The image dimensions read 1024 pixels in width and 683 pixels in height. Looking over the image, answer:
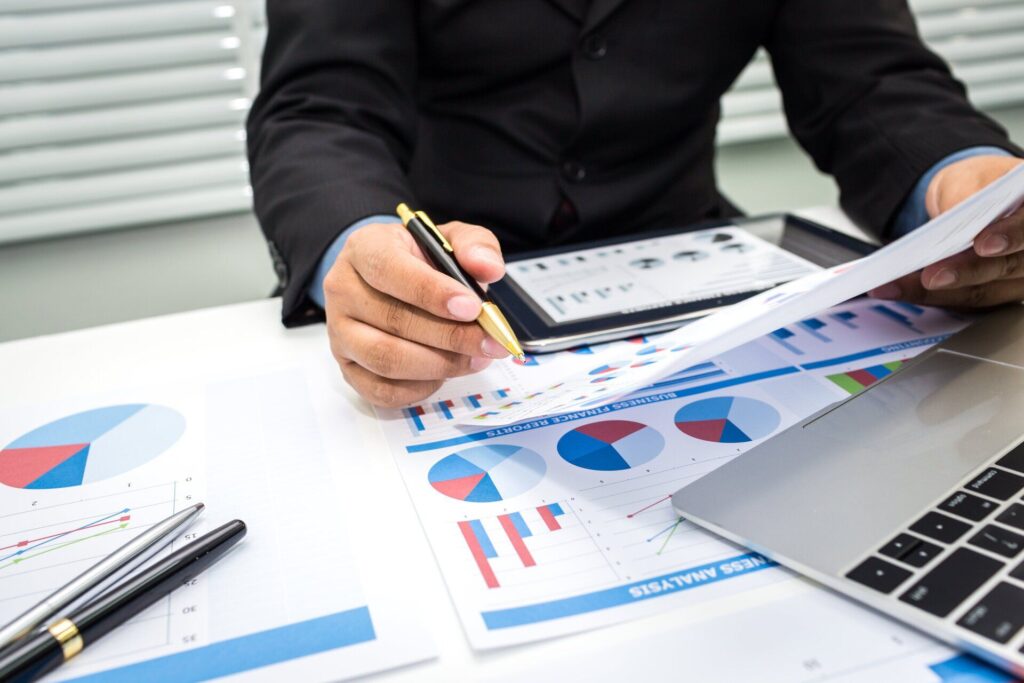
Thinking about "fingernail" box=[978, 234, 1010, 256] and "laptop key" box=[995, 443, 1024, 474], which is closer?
"laptop key" box=[995, 443, 1024, 474]

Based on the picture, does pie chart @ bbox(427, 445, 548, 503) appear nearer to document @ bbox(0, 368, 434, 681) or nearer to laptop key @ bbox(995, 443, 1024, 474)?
document @ bbox(0, 368, 434, 681)

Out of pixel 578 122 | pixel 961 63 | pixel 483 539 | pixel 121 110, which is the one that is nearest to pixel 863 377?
pixel 483 539

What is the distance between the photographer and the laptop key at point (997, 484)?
416 mm

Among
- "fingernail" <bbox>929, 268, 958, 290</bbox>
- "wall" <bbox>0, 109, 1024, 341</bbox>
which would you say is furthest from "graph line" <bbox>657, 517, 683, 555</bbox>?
"wall" <bbox>0, 109, 1024, 341</bbox>

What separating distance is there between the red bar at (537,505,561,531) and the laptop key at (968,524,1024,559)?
0.19 m

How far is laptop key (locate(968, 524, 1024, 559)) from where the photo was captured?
0.38m

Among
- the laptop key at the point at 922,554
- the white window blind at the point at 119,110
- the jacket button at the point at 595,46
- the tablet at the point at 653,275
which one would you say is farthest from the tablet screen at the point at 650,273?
the white window blind at the point at 119,110

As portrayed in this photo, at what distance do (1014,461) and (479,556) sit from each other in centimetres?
28

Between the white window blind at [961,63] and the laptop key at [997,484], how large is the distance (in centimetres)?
144

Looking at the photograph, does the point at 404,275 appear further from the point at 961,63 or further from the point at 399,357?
the point at 961,63

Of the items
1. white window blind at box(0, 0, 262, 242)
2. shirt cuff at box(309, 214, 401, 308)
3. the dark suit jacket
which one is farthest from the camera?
white window blind at box(0, 0, 262, 242)

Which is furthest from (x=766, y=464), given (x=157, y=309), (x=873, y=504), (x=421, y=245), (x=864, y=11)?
(x=157, y=309)

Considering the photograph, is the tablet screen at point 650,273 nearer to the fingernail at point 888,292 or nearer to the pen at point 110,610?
the fingernail at point 888,292

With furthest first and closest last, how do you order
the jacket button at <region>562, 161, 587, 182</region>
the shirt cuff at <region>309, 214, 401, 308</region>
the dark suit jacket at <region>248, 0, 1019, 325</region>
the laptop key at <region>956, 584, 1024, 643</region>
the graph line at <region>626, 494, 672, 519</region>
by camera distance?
the jacket button at <region>562, 161, 587, 182</region>
the dark suit jacket at <region>248, 0, 1019, 325</region>
the shirt cuff at <region>309, 214, 401, 308</region>
the graph line at <region>626, 494, 672, 519</region>
the laptop key at <region>956, 584, 1024, 643</region>
